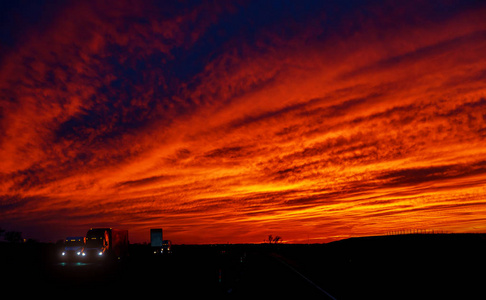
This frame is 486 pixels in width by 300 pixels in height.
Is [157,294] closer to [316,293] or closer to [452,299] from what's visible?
[316,293]

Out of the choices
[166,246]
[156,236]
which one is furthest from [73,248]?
[166,246]

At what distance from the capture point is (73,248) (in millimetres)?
44094

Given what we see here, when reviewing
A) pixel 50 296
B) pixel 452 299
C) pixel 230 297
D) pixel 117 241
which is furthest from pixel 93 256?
pixel 452 299

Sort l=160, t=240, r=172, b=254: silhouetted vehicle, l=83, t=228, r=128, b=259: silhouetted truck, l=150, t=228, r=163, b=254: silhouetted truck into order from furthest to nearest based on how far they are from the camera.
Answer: l=160, t=240, r=172, b=254: silhouetted vehicle < l=150, t=228, r=163, b=254: silhouetted truck < l=83, t=228, r=128, b=259: silhouetted truck

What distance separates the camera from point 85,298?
15.7 m

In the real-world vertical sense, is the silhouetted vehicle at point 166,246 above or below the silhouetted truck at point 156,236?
below

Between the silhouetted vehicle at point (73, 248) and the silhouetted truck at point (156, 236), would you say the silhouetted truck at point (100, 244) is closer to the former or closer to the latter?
the silhouetted vehicle at point (73, 248)

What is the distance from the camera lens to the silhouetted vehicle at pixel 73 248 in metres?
43.7

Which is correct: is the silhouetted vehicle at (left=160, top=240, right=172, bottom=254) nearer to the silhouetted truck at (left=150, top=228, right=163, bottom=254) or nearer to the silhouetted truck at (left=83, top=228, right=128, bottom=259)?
the silhouetted truck at (left=150, top=228, right=163, bottom=254)

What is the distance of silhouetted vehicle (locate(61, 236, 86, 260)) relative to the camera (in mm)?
43656

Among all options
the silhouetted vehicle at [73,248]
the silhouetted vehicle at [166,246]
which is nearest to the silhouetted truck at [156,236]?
the silhouetted vehicle at [166,246]

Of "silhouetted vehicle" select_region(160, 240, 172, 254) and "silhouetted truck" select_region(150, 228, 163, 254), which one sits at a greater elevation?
"silhouetted truck" select_region(150, 228, 163, 254)

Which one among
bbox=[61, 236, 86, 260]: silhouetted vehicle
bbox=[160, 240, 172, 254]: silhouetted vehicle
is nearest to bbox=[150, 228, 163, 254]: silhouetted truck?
bbox=[160, 240, 172, 254]: silhouetted vehicle

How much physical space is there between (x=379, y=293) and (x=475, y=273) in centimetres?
874
